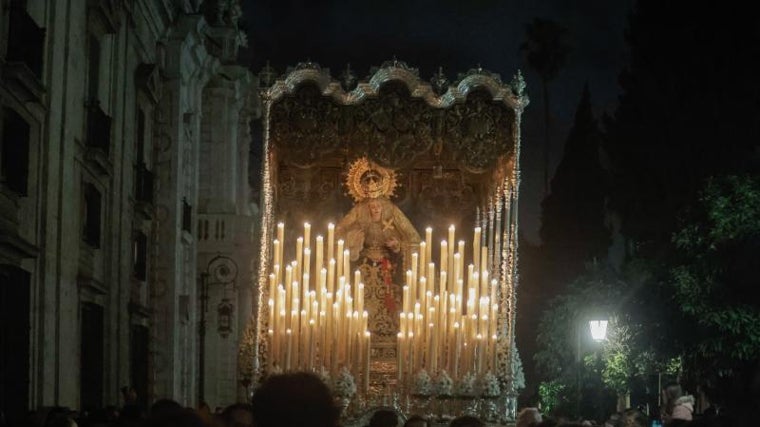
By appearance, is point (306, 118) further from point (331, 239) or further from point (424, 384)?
point (424, 384)

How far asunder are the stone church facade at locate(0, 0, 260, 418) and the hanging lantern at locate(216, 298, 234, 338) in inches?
2.7

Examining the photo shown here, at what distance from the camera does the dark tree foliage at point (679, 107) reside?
32.5 m

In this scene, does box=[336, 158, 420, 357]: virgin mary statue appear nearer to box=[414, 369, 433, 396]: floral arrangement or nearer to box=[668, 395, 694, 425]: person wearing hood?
box=[414, 369, 433, 396]: floral arrangement

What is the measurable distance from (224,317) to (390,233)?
31.6ft

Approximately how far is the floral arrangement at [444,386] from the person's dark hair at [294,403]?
16870 mm

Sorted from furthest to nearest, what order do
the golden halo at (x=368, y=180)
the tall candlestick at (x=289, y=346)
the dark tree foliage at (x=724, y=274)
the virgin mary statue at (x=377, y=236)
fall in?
the golden halo at (x=368, y=180)
the virgin mary statue at (x=377, y=236)
the tall candlestick at (x=289, y=346)
the dark tree foliage at (x=724, y=274)

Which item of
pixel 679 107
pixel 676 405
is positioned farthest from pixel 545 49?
pixel 676 405

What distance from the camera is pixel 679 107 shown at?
33719mm

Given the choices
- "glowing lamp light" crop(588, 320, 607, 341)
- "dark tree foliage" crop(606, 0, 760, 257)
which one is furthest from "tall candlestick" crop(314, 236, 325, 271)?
"dark tree foliage" crop(606, 0, 760, 257)

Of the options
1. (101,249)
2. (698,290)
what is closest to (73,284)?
(101,249)

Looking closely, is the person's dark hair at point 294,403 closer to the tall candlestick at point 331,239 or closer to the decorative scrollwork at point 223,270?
the tall candlestick at point 331,239

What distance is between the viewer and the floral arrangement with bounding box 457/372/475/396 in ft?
73.9

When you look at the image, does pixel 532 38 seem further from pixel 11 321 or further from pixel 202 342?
pixel 11 321

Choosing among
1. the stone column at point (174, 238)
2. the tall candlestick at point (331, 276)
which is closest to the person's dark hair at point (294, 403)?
the tall candlestick at point (331, 276)
